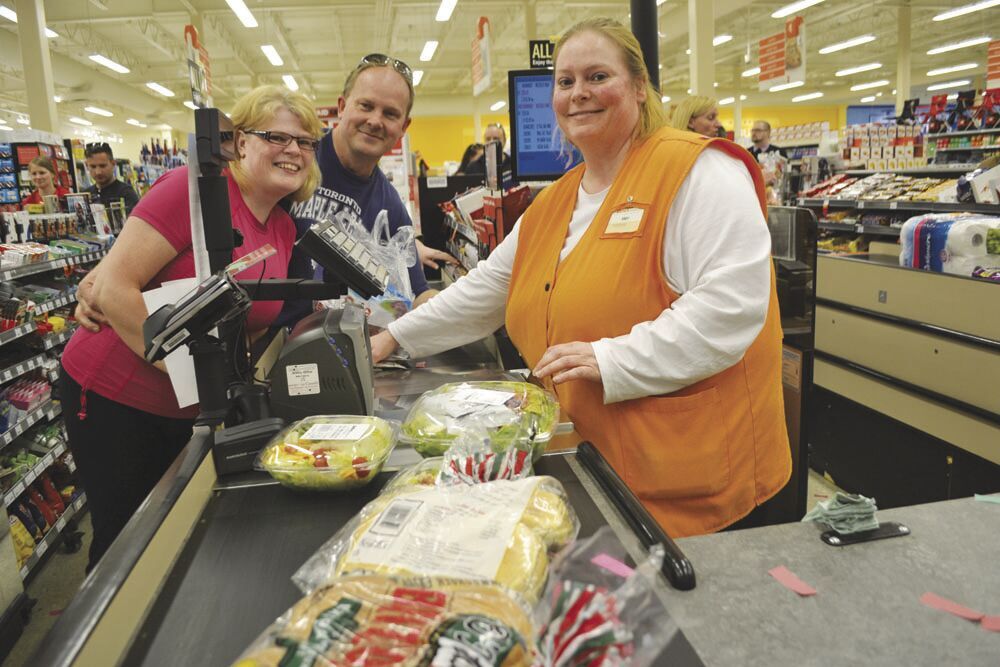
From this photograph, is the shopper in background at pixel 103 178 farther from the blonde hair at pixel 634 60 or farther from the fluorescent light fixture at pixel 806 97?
the fluorescent light fixture at pixel 806 97

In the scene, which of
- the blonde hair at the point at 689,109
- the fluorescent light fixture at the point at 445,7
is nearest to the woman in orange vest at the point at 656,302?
the blonde hair at the point at 689,109

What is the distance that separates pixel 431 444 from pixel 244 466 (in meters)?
0.36

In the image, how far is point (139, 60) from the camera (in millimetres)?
18734

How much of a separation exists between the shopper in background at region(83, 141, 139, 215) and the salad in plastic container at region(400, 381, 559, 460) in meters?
6.53

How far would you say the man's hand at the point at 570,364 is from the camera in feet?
4.74

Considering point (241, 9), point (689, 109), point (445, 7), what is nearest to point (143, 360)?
point (689, 109)

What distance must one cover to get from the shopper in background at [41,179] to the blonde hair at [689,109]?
448 centimetres

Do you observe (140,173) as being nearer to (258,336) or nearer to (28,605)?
(28,605)

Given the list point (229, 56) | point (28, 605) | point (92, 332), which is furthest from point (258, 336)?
point (229, 56)

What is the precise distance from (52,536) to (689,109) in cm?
415

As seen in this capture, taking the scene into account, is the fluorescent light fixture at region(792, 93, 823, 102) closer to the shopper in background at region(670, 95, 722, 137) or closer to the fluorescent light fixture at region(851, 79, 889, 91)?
the fluorescent light fixture at region(851, 79, 889, 91)

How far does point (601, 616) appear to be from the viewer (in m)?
0.68

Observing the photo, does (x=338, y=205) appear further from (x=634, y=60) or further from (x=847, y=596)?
(x=847, y=596)

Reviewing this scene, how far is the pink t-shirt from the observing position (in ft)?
5.77
